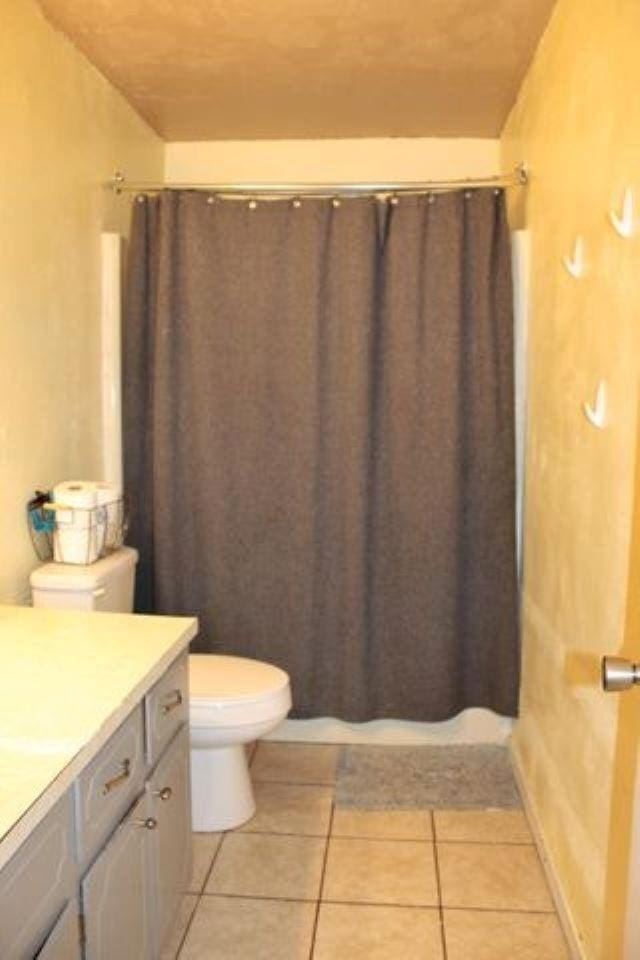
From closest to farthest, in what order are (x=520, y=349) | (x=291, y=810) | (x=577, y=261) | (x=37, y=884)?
(x=37, y=884)
(x=577, y=261)
(x=291, y=810)
(x=520, y=349)

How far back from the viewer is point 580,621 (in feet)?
5.74

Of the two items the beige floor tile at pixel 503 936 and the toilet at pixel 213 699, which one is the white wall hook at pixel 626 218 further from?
the beige floor tile at pixel 503 936

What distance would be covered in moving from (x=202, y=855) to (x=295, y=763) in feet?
1.89

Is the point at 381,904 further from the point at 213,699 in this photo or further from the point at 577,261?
the point at 577,261

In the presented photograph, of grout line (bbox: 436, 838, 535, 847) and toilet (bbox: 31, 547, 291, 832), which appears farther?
grout line (bbox: 436, 838, 535, 847)

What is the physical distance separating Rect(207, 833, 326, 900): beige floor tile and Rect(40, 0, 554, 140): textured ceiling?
7.40ft

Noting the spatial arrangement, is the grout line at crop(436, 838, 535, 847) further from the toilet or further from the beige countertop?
the beige countertop

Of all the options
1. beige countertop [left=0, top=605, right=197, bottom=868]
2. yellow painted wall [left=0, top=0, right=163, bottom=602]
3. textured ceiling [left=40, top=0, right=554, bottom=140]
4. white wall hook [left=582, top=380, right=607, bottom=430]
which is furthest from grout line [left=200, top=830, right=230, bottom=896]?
textured ceiling [left=40, top=0, right=554, bottom=140]

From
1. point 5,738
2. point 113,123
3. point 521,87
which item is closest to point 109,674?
point 5,738

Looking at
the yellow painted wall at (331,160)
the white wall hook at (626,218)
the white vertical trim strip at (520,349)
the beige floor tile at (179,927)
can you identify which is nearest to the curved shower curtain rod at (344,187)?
the white vertical trim strip at (520,349)

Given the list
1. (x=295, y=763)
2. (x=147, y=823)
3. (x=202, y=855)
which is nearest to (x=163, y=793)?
(x=147, y=823)

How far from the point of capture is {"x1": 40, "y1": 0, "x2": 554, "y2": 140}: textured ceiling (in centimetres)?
197

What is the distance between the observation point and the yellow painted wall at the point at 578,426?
1446 millimetres

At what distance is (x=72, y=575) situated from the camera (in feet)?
6.51
